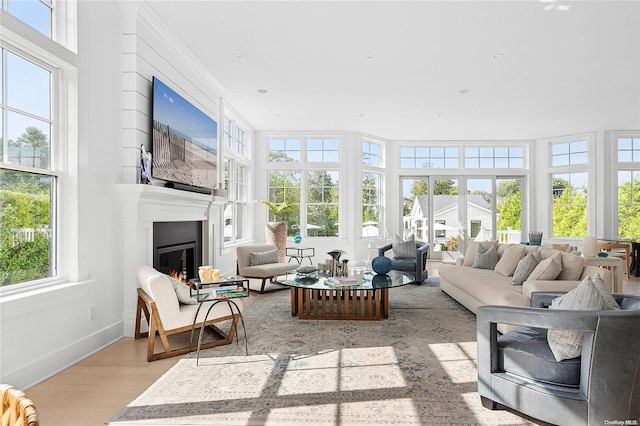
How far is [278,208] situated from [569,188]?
702 centimetres

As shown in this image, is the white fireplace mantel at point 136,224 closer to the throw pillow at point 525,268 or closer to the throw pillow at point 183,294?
the throw pillow at point 183,294

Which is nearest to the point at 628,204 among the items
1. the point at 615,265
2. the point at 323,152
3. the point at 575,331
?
the point at 615,265

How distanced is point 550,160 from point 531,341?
867 cm

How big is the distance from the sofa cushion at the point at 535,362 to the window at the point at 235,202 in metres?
4.97

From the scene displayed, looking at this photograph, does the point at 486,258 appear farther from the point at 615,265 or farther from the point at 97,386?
the point at 97,386

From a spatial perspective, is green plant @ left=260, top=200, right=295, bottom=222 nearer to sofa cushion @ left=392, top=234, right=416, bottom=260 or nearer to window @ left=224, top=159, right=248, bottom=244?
window @ left=224, top=159, right=248, bottom=244

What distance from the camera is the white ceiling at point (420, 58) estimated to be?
366cm

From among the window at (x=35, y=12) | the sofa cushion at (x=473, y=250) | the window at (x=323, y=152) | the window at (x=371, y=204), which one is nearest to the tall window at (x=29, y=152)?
the window at (x=35, y=12)

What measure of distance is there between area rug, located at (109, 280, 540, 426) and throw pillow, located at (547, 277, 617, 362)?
493mm

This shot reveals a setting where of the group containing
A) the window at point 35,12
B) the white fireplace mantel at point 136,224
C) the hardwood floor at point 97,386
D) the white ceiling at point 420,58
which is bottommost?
the hardwood floor at point 97,386

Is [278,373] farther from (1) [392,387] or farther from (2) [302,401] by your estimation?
(1) [392,387]

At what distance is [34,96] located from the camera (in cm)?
276

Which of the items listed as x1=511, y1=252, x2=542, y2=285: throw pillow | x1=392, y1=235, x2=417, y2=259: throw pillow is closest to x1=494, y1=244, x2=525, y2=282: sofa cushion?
x1=511, y1=252, x2=542, y2=285: throw pillow

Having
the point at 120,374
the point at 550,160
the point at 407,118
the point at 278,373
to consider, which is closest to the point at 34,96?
the point at 120,374
